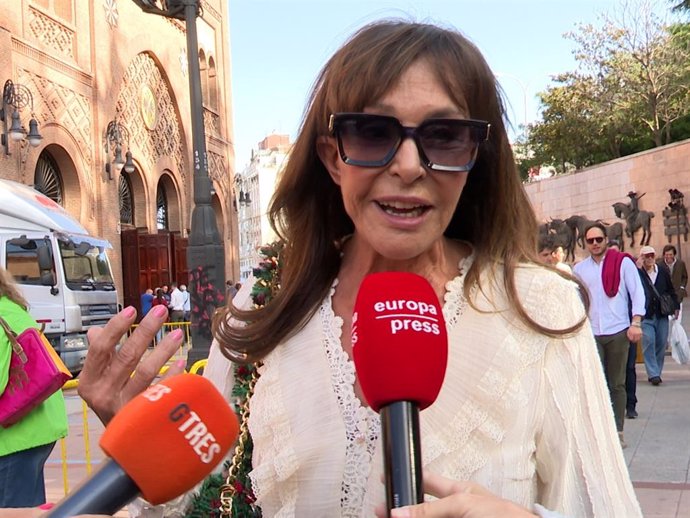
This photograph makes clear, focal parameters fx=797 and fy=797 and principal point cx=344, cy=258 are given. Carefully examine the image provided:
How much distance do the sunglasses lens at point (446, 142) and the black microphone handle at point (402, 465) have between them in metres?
0.65

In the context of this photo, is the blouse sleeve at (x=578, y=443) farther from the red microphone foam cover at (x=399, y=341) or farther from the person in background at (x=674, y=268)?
the person in background at (x=674, y=268)

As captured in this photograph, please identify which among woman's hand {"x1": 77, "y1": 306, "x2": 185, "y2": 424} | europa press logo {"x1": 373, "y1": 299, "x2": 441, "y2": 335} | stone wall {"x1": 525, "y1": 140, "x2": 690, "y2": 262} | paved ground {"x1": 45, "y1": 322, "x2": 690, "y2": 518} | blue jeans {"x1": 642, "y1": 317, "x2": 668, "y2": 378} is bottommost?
paved ground {"x1": 45, "y1": 322, "x2": 690, "y2": 518}

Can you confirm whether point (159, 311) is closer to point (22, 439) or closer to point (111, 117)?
point (22, 439)

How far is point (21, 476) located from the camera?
145 inches

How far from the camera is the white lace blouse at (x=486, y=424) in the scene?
1548 mm

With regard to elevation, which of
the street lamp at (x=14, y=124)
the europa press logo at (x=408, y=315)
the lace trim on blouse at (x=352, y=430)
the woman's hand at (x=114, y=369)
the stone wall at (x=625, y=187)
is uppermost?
the street lamp at (x=14, y=124)

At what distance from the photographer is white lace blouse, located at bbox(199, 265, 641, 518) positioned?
1.55 meters

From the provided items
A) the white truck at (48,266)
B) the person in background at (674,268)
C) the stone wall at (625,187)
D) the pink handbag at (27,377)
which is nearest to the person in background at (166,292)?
the white truck at (48,266)

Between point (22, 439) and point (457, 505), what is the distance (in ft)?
10.2

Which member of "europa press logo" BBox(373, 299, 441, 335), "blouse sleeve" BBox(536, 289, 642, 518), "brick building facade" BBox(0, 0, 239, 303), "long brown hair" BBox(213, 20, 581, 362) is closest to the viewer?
"europa press logo" BBox(373, 299, 441, 335)

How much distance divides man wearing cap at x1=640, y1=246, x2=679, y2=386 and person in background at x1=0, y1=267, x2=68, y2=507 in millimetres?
7421

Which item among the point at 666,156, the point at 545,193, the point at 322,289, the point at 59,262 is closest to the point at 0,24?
the point at 59,262

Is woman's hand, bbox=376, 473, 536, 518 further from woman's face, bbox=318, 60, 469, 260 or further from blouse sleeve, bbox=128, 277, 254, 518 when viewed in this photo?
blouse sleeve, bbox=128, 277, 254, 518

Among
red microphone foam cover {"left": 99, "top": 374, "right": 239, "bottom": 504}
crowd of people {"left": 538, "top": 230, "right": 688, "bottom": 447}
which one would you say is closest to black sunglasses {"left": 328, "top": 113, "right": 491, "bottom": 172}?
red microphone foam cover {"left": 99, "top": 374, "right": 239, "bottom": 504}
